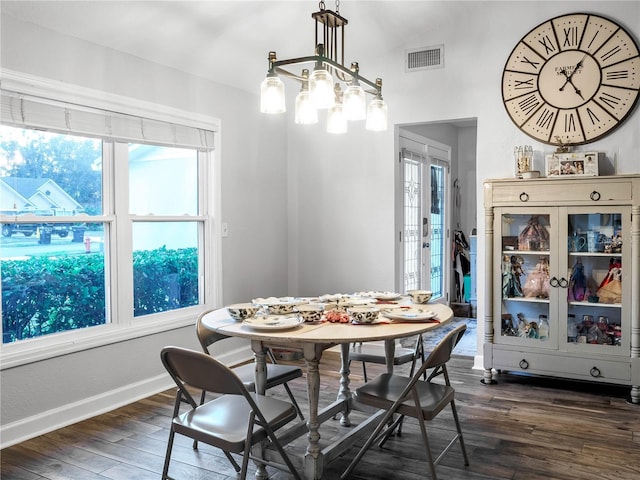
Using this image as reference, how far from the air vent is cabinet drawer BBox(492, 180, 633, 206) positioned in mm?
1257

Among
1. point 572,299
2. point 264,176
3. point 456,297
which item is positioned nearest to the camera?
point 572,299

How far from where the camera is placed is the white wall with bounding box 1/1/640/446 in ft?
11.0

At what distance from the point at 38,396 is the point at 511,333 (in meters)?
3.27

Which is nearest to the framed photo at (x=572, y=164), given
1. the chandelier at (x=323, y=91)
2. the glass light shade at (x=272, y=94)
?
the chandelier at (x=323, y=91)

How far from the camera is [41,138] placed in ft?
10.8

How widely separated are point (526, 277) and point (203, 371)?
2905 millimetres

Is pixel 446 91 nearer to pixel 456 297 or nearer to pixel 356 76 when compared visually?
pixel 356 76

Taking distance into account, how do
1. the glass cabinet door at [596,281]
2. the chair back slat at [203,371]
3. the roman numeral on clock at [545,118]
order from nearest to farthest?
the chair back slat at [203,371] < the glass cabinet door at [596,281] < the roman numeral on clock at [545,118]

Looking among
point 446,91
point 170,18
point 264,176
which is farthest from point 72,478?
point 446,91

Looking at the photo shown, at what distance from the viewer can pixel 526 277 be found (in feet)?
13.7

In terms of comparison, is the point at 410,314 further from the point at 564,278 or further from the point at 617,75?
the point at 617,75

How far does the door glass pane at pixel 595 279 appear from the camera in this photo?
3.87m

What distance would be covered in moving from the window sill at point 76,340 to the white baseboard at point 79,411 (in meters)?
0.33

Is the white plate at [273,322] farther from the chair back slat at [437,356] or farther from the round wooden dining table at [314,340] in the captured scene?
the chair back slat at [437,356]
